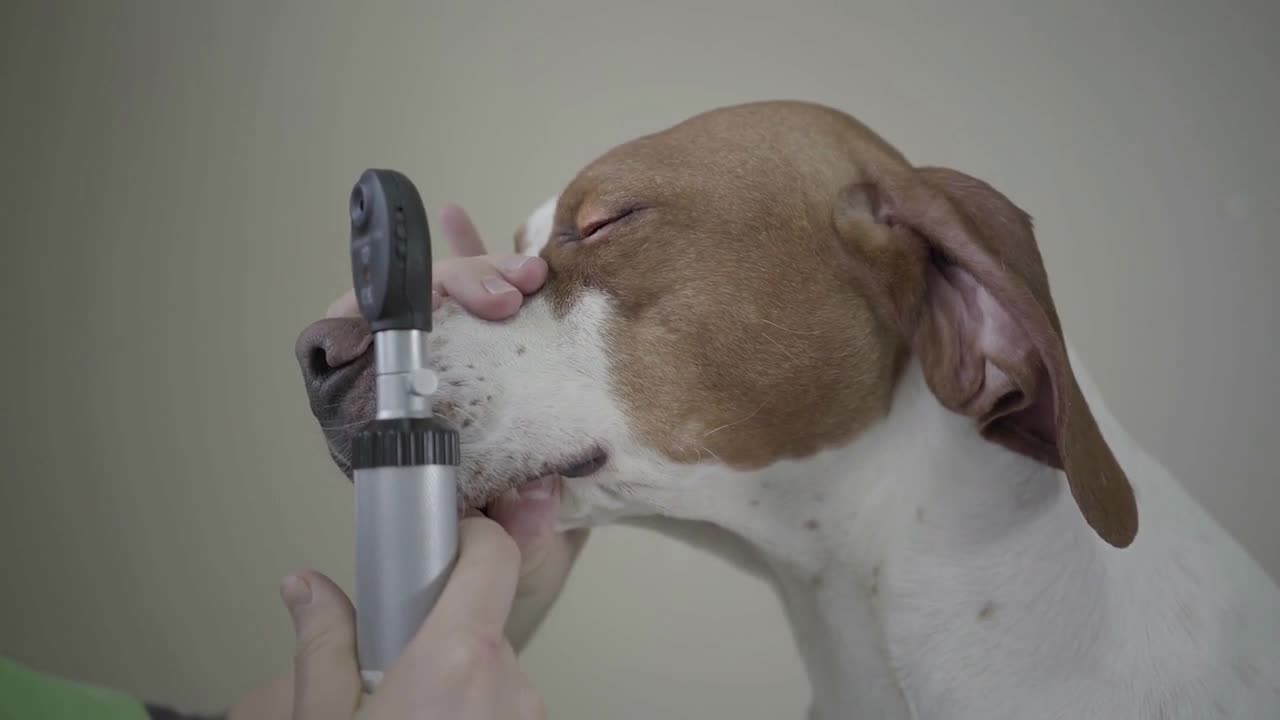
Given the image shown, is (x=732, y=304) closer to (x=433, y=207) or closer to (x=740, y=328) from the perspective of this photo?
(x=740, y=328)

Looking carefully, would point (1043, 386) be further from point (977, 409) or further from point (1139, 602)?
point (1139, 602)

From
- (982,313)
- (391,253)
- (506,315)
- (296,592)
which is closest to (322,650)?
(296,592)

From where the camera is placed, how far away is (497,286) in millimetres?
787

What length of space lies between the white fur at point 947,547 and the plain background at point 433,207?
0.25 meters

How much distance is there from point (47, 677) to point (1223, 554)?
0.93m

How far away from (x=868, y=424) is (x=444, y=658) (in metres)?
0.49

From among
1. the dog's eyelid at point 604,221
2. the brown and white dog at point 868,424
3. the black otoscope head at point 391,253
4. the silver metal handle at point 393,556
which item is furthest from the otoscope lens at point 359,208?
the dog's eyelid at point 604,221

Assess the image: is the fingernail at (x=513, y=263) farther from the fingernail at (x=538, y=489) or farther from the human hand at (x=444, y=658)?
the human hand at (x=444, y=658)

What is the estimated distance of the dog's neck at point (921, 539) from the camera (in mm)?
→ 804

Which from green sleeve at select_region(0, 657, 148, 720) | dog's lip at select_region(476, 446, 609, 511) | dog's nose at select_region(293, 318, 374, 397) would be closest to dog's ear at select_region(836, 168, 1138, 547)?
dog's lip at select_region(476, 446, 609, 511)

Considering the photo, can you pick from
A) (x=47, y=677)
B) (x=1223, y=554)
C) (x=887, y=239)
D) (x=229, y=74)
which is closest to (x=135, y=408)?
(x=47, y=677)

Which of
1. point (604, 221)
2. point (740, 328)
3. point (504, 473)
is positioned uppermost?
point (604, 221)

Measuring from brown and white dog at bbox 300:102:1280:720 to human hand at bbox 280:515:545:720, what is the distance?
0.69 feet

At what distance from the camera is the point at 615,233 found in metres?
0.84
